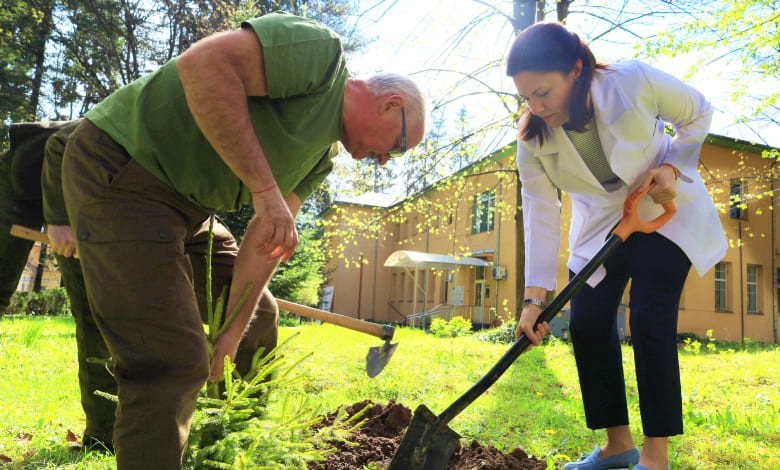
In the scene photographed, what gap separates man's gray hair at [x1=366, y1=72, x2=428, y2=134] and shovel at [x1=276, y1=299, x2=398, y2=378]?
1099 mm

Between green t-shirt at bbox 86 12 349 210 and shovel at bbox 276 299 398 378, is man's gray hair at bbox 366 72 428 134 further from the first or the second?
shovel at bbox 276 299 398 378

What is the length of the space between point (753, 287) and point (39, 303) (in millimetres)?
23545

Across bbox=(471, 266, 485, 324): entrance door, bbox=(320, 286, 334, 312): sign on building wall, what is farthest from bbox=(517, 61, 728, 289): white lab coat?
bbox=(320, 286, 334, 312): sign on building wall

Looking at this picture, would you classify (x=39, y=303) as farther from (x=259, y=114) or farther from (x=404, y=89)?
(x=404, y=89)

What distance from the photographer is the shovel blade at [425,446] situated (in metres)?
2.18

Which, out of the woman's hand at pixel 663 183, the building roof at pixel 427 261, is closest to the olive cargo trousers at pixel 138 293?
the woman's hand at pixel 663 183

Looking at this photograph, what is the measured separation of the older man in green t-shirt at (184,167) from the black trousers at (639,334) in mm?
1142

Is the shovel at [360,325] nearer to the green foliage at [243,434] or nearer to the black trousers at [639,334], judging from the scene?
the green foliage at [243,434]

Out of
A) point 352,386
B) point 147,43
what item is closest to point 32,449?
point 352,386

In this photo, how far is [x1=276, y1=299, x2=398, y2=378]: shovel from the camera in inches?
108

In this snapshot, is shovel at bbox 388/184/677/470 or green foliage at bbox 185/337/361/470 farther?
shovel at bbox 388/184/677/470

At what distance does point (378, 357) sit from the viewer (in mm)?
2840

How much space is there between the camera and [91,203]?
1.78m

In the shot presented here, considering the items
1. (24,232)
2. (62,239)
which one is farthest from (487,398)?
(24,232)
